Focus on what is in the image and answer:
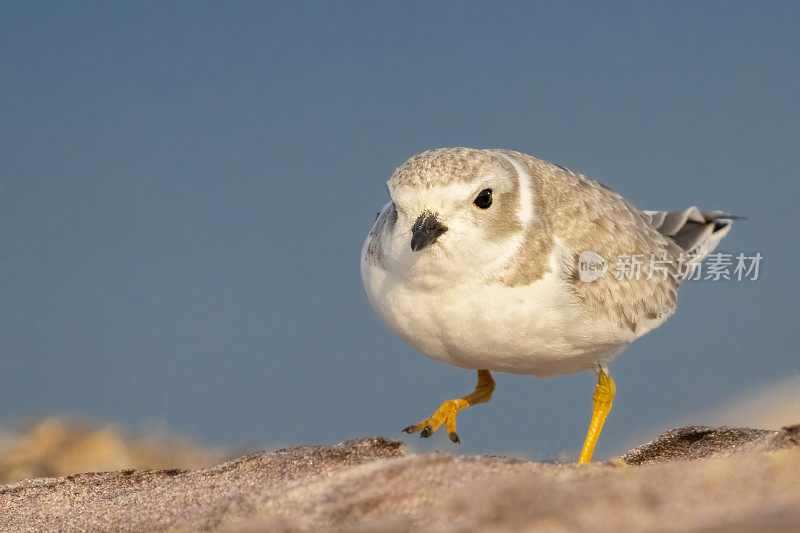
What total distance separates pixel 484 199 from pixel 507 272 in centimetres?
47

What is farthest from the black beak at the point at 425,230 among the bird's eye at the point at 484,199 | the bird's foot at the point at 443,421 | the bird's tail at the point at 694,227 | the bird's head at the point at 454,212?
the bird's tail at the point at 694,227

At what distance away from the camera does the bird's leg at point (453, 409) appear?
5949 mm

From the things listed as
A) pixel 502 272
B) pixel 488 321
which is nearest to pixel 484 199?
pixel 502 272

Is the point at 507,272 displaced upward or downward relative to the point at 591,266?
downward

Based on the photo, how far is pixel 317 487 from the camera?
11.6 ft

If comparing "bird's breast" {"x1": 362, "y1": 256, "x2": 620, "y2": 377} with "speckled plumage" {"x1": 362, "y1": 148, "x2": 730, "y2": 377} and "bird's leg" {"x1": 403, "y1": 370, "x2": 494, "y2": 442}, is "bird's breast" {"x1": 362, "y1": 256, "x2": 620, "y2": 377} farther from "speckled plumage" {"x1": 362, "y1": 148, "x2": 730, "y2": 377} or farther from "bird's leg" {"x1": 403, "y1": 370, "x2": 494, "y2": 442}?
"bird's leg" {"x1": 403, "y1": 370, "x2": 494, "y2": 442}

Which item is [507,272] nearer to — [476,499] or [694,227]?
[476,499]

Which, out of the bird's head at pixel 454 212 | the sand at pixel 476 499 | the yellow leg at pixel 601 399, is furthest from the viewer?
the yellow leg at pixel 601 399

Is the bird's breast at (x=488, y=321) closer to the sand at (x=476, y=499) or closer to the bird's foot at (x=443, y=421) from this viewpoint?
the bird's foot at (x=443, y=421)

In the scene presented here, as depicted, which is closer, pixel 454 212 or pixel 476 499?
pixel 476 499

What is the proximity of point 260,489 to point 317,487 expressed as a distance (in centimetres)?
80

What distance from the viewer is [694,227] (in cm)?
716

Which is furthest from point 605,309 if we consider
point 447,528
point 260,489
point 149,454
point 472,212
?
point 149,454

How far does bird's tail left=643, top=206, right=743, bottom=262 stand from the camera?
6949mm
